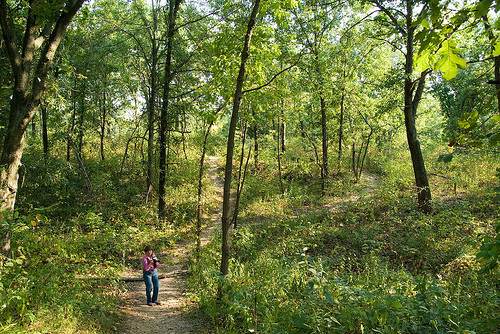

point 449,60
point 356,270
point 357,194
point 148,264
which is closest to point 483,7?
point 449,60

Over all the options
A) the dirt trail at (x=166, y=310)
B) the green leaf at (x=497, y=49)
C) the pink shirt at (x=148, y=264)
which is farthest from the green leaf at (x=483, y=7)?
the pink shirt at (x=148, y=264)

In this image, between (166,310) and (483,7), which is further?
(166,310)

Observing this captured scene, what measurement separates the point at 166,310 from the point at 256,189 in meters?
13.2

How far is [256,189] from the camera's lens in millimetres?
22141

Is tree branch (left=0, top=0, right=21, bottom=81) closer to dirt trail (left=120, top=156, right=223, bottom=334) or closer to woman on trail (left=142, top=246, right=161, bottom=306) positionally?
woman on trail (left=142, top=246, right=161, bottom=306)

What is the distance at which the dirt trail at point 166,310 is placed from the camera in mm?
8211

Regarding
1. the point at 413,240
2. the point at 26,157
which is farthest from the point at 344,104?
the point at 26,157

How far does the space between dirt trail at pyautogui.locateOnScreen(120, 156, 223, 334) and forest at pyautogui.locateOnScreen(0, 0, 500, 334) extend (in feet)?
0.22

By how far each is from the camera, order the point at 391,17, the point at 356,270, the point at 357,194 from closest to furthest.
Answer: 1. the point at 356,270
2. the point at 391,17
3. the point at 357,194

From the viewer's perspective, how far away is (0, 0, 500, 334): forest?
208 inches

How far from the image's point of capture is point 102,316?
7.79m

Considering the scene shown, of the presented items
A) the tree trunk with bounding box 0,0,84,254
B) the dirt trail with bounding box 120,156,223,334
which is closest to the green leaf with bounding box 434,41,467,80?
the tree trunk with bounding box 0,0,84,254

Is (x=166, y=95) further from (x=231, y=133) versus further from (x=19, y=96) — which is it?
(x=19, y=96)

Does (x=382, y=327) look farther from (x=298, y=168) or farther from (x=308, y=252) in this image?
(x=298, y=168)
